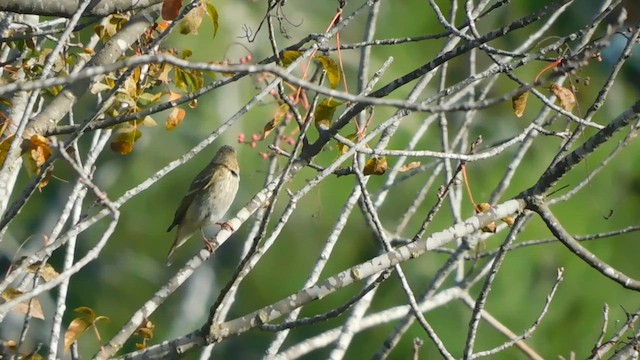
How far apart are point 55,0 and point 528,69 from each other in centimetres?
395

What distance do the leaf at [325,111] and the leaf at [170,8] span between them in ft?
1.85

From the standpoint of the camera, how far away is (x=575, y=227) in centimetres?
605

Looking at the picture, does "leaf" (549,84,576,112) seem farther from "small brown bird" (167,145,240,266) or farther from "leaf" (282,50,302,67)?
"small brown bird" (167,145,240,266)

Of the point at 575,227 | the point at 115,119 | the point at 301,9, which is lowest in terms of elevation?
the point at 115,119

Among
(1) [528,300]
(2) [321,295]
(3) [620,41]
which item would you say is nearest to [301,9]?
(3) [620,41]

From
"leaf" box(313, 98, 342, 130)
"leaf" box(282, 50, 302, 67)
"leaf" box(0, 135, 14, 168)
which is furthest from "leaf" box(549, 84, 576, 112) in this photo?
"leaf" box(0, 135, 14, 168)

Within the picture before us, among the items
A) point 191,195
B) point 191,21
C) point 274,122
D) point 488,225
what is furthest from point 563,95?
Answer: point 191,195

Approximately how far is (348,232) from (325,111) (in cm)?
306

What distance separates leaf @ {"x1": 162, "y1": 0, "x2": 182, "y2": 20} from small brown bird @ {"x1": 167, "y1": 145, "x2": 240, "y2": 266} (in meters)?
2.70

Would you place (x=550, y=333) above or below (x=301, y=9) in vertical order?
below

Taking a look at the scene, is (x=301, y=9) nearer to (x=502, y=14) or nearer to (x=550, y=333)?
(x=502, y=14)

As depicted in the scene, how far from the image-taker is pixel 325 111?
3.06 metres

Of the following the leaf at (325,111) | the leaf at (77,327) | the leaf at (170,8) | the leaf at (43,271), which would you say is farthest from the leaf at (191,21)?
the leaf at (77,327)

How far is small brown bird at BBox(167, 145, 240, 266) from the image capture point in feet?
18.3
